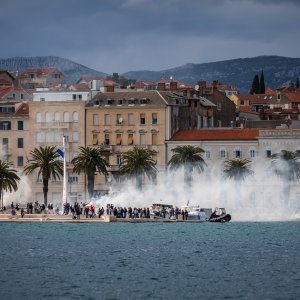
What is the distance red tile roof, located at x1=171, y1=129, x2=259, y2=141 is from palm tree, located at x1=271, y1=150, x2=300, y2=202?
561 cm

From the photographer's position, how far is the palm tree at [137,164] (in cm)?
16525

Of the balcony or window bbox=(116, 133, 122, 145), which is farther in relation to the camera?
the balcony

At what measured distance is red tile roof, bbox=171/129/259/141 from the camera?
174 meters

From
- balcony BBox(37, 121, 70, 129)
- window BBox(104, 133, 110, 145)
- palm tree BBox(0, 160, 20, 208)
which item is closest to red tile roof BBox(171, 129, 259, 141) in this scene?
window BBox(104, 133, 110, 145)

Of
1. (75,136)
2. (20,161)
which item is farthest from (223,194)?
(20,161)

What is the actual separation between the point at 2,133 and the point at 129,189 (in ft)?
77.4

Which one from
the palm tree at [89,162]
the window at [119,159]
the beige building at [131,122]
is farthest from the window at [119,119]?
the palm tree at [89,162]

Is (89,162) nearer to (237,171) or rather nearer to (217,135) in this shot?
(237,171)

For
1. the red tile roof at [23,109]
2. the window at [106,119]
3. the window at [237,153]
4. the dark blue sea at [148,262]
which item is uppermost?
the red tile roof at [23,109]

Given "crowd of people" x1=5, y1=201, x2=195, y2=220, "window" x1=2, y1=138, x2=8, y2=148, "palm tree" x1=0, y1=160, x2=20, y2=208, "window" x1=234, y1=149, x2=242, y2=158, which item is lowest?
"crowd of people" x1=5, y1=201, x2=195, y2=220

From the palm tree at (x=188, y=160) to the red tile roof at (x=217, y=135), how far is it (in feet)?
16.4

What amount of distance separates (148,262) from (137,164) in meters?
68.4

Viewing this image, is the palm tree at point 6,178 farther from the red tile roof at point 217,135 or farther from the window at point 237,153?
the window at point 237,153

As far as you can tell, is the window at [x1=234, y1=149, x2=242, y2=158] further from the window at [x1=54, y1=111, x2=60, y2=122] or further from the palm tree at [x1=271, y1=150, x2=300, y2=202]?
the window at [x1=54, y1=111, x2=60, y2=122]
